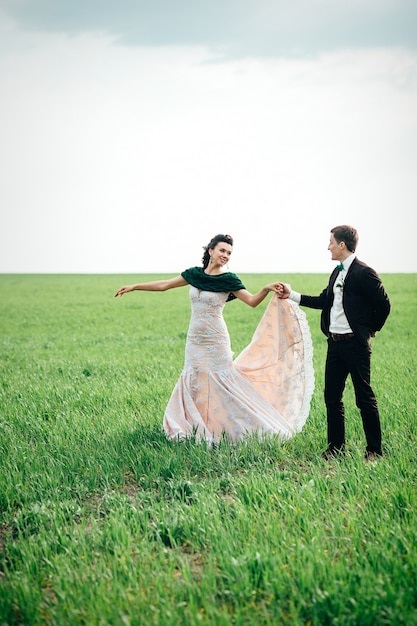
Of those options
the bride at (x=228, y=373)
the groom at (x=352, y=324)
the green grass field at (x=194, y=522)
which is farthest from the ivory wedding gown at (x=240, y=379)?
the groom at (x=352, y=324)

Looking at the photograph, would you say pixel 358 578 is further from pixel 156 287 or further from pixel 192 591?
pixel 156 287

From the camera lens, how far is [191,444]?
6.75m

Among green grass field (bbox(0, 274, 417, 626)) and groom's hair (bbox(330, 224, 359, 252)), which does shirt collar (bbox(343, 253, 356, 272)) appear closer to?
groom's hair (bbox(330, 224, 359, 252))

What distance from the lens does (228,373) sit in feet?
24.3

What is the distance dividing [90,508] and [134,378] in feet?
21.2

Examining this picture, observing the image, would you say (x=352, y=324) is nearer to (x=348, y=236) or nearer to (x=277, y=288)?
(x=348, y=236)

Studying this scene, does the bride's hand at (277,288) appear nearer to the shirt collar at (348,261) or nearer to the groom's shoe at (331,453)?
the shirt collar at (348,261)

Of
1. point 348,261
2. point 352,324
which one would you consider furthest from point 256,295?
point 352,324

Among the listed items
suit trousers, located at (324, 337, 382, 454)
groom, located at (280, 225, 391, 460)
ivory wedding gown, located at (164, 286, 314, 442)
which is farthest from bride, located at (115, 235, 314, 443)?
groom, located at (280, 225, 391, 460)

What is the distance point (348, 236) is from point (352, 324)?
1.03 m

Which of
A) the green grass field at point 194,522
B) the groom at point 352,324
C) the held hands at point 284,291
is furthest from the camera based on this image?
the held hands at point 284,291

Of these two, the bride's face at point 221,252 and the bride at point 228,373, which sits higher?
the bride's face at point 221,252

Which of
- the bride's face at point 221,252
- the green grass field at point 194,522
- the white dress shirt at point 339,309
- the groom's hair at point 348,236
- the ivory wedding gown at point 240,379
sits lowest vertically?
the green grass field at point 194,522

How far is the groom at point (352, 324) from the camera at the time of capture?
6344 mm
